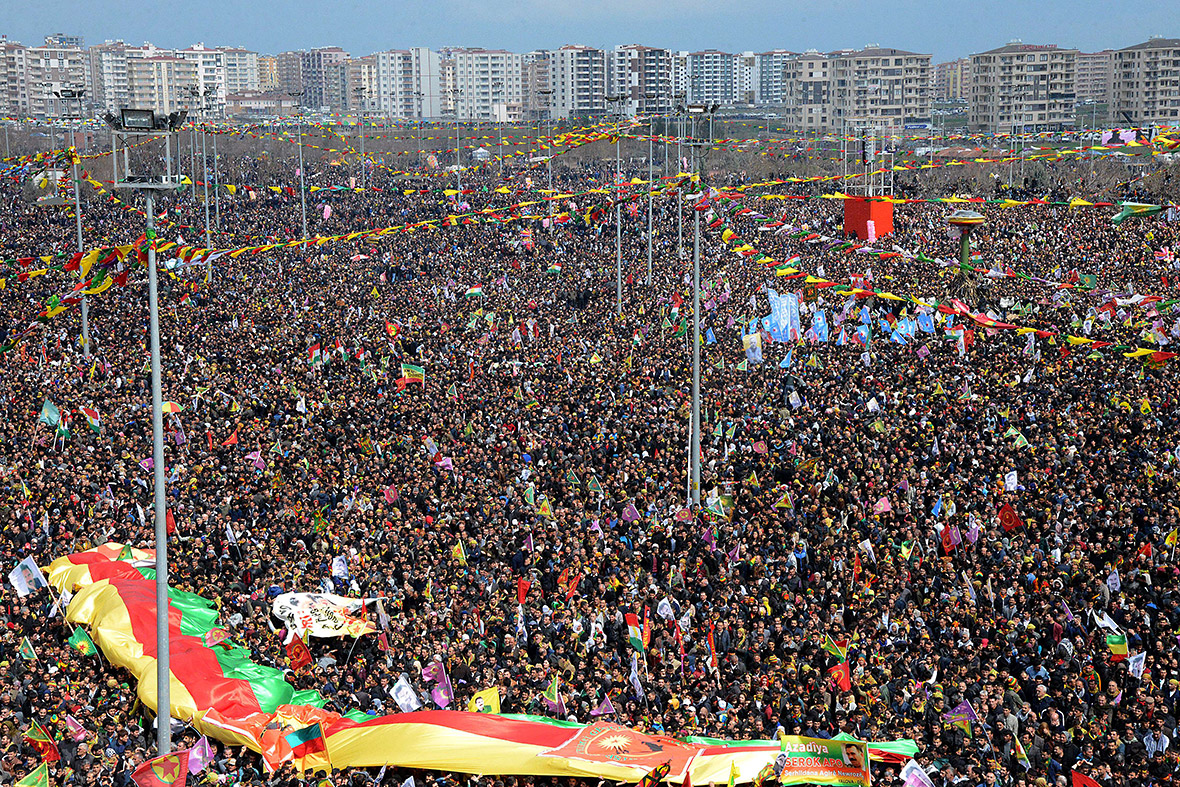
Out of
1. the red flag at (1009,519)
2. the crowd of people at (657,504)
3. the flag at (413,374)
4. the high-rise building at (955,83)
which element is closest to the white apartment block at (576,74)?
the high-rise building at (955,83)

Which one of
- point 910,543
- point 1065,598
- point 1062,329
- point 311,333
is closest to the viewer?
point 1065,598

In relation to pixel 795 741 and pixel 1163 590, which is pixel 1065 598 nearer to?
pixel 1163 590

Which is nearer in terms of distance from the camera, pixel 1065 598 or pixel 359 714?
pixel 359 714

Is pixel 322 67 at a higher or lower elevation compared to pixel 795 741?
higher

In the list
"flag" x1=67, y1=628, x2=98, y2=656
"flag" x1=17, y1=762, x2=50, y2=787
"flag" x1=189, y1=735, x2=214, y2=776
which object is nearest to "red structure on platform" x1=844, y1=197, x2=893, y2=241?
"flag" x1=67, y1=628, x2=98, y2=656

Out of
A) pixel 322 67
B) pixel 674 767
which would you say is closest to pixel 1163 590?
pixel 674 767

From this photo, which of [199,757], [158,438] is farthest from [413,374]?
[199,757]
